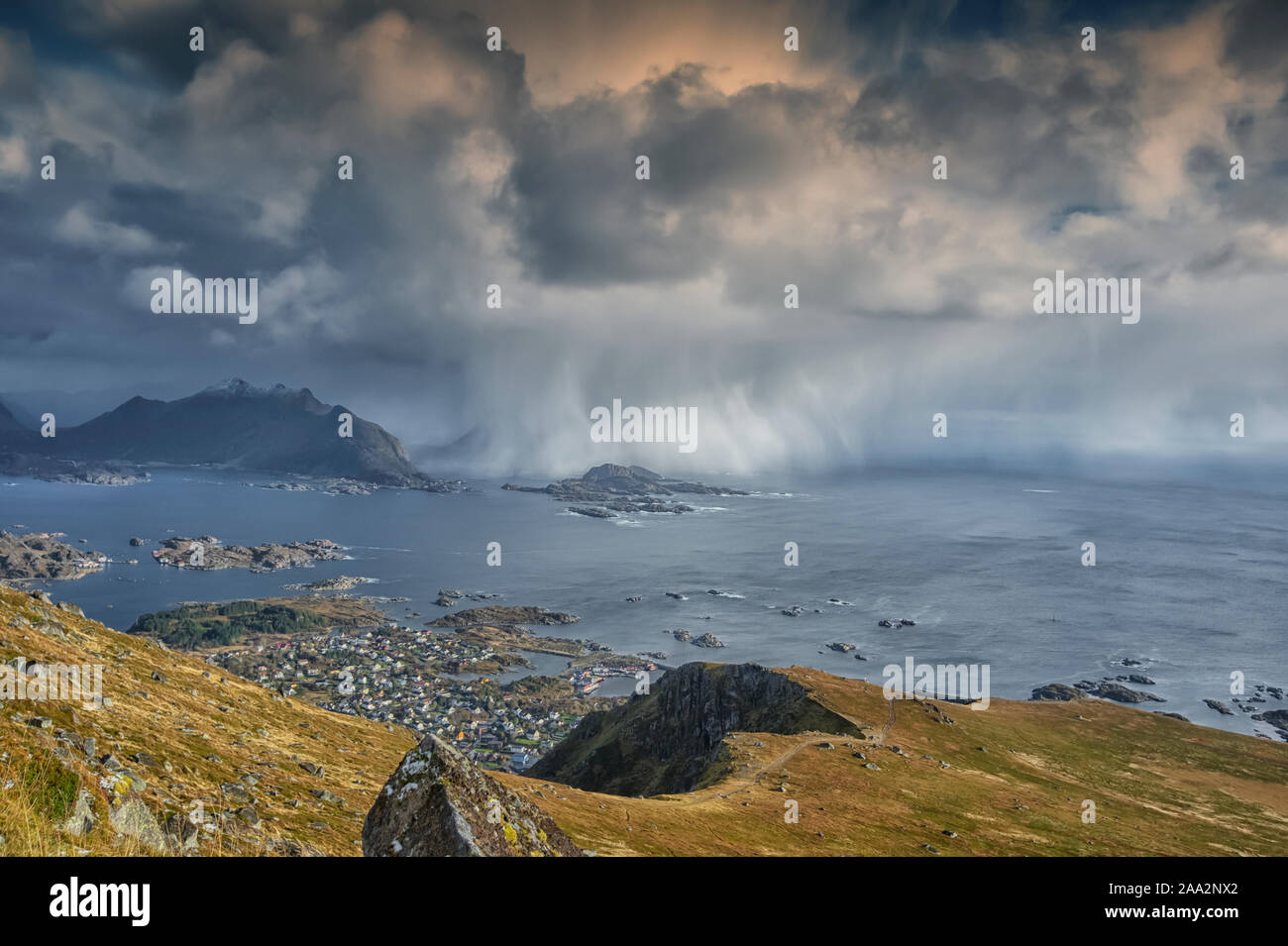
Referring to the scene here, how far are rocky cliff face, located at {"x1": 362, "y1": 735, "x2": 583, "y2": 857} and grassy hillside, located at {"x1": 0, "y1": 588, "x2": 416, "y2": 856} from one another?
424 cm

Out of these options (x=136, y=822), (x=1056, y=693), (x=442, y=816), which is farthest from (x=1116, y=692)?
→ (x=136, y=822)

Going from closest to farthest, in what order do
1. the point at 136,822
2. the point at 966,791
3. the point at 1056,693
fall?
the point at 136,822 → the point at 966,791 → the point at 1056,693

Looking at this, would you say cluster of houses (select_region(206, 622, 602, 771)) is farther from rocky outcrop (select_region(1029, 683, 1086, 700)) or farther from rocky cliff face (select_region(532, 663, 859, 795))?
rocky outcrop (select_region(1029, 683, 1086, 700))

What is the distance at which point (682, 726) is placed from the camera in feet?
314

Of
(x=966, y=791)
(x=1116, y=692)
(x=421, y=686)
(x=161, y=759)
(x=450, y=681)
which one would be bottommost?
(x=450, y=681)

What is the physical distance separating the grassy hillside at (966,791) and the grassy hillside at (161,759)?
1245cm

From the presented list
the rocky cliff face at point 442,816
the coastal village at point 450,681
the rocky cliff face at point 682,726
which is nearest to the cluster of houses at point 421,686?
the coastal village at point 450,681

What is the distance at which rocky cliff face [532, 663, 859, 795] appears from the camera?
8438 cm

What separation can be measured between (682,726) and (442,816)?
90868 mm

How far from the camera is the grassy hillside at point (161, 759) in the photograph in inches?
564

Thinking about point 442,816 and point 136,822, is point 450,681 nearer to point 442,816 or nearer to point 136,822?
point 136,822

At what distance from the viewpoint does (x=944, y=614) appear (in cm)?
19600

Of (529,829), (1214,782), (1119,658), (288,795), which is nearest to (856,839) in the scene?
(288,795)
